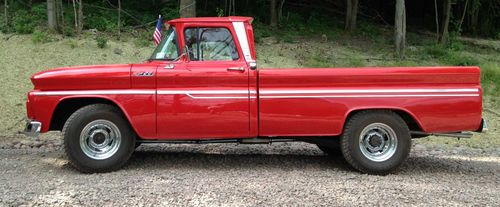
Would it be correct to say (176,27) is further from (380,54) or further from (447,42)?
(447,42)

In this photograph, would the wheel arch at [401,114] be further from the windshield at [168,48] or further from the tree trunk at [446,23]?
the tree trunk at [446,23]

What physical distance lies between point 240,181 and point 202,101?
3.70ft

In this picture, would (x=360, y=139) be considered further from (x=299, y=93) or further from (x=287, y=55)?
(x=287, y=55)

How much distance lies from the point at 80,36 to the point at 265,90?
9840 millimetres

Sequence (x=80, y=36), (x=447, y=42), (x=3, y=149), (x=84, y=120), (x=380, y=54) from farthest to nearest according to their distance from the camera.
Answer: (x=447, y=42) → (x=380, y=54) → (x=80, y=36) → (x=3, y=149) → (x=84, y=120)

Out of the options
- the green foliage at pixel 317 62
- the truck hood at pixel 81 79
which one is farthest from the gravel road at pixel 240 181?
the green foliage at pixel 317 62

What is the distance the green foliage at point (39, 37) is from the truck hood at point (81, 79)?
8.36 m

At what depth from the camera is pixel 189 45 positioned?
291 inches

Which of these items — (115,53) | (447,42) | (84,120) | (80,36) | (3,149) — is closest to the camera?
(84,120)

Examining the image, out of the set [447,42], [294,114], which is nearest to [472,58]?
[447,42]

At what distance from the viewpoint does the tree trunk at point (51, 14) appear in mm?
15312

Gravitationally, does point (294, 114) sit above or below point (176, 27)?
below

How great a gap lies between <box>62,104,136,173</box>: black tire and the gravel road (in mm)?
149

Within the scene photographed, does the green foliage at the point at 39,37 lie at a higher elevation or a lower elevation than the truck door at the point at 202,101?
higher
